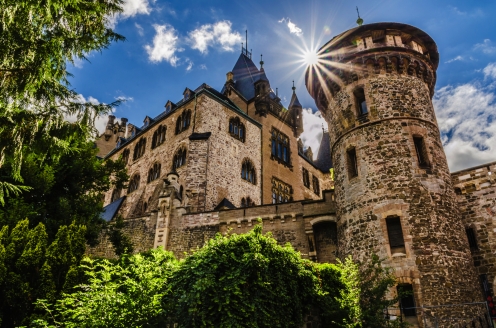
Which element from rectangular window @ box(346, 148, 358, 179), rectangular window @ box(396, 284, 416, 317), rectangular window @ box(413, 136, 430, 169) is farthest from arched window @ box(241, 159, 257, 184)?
rectangular window @ box(396, 284, 416, 317)

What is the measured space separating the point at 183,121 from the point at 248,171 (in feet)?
20.2

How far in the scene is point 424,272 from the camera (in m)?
12.1

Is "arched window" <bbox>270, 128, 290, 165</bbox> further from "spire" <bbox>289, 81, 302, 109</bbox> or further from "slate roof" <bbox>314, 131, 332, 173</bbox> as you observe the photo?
"slate roof" <bbox>314, 131, 332, 173</bbox>

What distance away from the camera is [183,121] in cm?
2833

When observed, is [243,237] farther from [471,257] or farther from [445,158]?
[445,158]

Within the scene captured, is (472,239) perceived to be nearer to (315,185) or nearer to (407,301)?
(407,301)

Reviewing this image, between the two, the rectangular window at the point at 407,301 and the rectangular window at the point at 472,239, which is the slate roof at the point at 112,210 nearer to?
the rectangular window at the point at 407,301

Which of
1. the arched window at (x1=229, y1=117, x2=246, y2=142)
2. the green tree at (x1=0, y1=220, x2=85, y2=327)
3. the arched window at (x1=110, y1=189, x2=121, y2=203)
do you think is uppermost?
the arched window at (x1=229, y1=117, x2=246, y2=142)

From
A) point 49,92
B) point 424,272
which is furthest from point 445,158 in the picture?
point 49,92

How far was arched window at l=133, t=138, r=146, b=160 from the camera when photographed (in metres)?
32.0

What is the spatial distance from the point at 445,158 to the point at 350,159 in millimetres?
3714

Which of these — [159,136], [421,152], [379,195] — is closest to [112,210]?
[159,136]

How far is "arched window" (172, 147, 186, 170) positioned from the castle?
9 centimetres

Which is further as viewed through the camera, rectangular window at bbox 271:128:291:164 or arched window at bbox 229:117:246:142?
rectangular window at bbox 271:128:291:164
